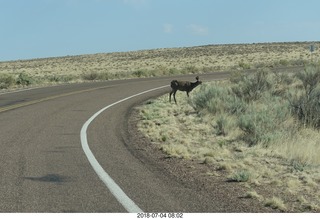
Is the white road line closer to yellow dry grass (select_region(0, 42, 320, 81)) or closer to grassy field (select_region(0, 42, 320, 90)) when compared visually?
grassy field (select_region(0, 42, 320, 90))

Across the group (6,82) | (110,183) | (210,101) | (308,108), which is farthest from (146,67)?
(110,183)

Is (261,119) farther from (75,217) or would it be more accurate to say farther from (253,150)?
(75,217)

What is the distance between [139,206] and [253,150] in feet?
14.8

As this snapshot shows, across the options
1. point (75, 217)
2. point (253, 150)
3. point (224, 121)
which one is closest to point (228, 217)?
point (75, 217)

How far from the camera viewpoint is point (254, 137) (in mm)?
10430

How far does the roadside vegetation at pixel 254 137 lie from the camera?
6.77m

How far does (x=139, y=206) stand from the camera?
5516 mm

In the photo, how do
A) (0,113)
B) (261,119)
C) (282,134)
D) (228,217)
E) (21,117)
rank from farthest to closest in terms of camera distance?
1. (0,113)
2. (21,117)
3. (261,119)
4. (282,134)
5. (228,217)

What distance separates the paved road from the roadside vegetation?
1.11m

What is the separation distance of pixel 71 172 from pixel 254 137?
497cm

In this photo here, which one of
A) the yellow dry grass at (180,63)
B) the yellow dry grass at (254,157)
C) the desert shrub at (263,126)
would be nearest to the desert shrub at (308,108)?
the desert shrub at (263,126)

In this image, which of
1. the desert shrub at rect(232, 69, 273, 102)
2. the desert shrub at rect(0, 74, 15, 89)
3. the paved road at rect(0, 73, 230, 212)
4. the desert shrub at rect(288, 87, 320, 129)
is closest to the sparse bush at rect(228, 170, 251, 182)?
the paved road at rect(0, 73, 230, 212)

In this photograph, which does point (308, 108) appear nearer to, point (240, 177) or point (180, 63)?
point (240, 177)

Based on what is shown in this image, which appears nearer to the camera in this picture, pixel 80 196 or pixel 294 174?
pixel 80 196
